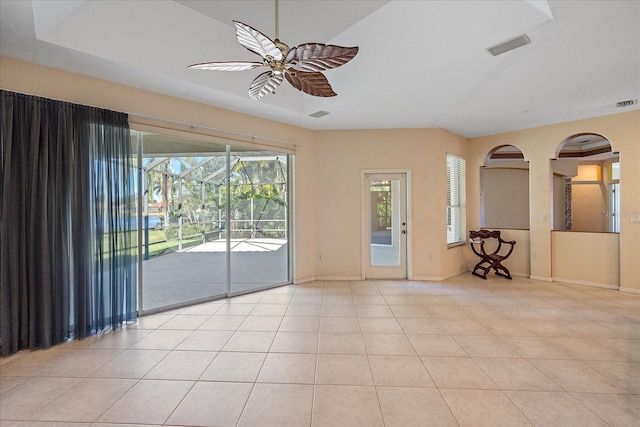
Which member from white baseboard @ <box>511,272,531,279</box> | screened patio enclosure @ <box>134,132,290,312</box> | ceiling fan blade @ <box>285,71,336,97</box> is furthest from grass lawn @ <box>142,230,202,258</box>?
white baseboard @ <box>511,272,531,279</box>

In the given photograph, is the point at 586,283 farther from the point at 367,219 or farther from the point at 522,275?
the point at 367,219

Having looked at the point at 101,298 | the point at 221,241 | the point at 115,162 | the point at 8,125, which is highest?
the point at 8,125

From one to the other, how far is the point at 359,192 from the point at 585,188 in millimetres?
5781

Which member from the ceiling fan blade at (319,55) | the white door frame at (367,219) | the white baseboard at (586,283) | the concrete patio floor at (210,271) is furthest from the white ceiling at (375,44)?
the white baseboard at (586,283)

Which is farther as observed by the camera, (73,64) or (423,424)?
(73,64)

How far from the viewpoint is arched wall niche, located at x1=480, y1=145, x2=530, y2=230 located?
683 cm

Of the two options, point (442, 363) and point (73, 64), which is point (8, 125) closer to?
point (73, 64)

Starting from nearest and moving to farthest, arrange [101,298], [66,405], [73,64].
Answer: [66,405] < [73,64] < [101,298]

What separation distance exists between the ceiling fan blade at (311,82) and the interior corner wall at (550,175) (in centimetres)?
462

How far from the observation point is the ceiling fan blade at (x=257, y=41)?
5.66ft

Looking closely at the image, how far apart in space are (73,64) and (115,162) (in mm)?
992

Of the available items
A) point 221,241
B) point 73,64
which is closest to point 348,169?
point 221,241

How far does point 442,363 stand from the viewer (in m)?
2.40

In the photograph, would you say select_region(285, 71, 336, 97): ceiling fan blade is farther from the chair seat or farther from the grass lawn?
the chair seat
